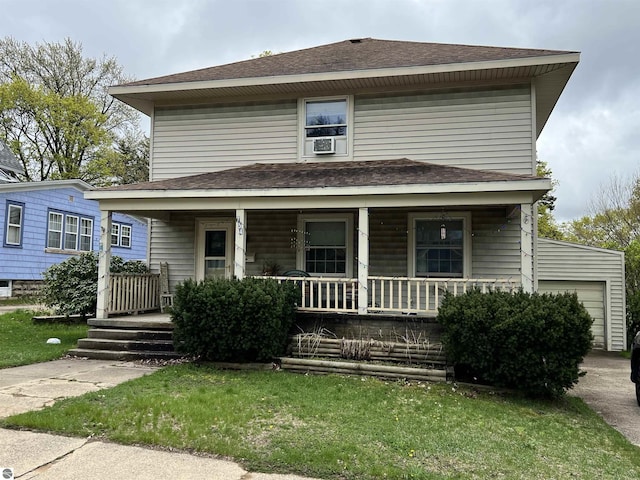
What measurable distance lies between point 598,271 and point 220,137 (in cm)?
1028

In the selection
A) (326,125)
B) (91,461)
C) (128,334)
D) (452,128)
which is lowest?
(91,461)

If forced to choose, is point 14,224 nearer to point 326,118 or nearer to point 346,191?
point 326,118

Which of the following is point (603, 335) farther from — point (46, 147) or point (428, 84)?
point (46, 147)

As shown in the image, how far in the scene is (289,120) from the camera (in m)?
10.3

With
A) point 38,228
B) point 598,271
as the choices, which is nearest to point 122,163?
point 38,228

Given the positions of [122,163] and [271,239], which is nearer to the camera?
[271,239]

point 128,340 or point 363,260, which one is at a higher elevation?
point 363,260

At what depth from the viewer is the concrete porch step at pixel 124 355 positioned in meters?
7.77

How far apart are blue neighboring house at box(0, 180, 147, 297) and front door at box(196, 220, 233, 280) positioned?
725 cm

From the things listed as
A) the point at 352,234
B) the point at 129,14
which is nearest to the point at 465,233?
the point at 352,234

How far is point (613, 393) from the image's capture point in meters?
7.16

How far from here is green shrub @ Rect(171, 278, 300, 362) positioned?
692 centimetres

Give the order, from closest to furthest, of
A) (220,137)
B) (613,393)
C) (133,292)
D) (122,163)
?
(613,393)
(133,292)
(220,137)
(122,163)

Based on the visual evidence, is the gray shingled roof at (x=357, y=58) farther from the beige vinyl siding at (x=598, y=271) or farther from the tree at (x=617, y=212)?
the tree at (x=617, y=212)
